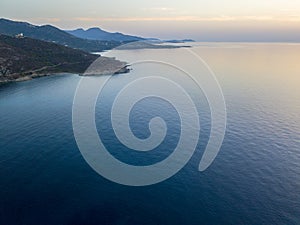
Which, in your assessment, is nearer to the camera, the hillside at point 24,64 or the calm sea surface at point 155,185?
the calm sea surface at point 155,185

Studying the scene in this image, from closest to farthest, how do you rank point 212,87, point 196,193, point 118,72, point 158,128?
point 196,193, point 158,128, point 212,87, point 118,72

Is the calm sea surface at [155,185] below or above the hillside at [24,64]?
below

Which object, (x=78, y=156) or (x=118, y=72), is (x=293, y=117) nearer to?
(x=78, y=156)

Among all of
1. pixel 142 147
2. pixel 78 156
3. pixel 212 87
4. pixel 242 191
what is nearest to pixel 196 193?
pixel 242 191

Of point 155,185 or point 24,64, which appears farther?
point 24,64

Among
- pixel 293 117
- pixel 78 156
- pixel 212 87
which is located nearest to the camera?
pixel 78 156

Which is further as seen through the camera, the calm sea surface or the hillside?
the hillside

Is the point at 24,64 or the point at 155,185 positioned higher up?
the point at 24,64

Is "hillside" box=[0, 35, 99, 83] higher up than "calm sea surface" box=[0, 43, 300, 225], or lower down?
higher up
